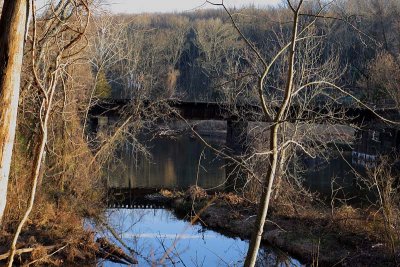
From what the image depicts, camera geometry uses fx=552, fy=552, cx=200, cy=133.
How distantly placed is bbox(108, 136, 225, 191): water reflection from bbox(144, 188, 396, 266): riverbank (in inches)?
137

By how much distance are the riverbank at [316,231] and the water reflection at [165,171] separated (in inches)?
137

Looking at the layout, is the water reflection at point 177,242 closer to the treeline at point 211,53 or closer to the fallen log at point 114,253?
the fallen log at point 114,253

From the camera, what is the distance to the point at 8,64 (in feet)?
14.3

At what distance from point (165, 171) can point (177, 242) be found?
612 inches

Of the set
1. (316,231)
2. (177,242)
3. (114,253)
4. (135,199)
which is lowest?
(135,199)

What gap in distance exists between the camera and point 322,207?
19500 millimetres

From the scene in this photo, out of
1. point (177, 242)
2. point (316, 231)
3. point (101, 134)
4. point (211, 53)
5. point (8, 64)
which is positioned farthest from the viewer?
point (211, 53)

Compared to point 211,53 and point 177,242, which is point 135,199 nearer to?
point 177,242

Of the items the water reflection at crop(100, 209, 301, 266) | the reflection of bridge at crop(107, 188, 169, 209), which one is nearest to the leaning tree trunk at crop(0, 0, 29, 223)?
the water reflection at crop(100, 209, 301, 266)

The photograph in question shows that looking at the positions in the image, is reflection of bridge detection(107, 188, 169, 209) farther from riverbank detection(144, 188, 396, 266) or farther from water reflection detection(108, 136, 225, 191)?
riverbank detection(144, 188, 396, 266)

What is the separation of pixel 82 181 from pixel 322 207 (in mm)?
8598

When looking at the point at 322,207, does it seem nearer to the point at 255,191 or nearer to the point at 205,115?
the point at 255,191

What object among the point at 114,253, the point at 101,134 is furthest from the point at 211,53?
the point at 114,253

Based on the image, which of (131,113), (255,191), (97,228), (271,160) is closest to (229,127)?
(131,113)
